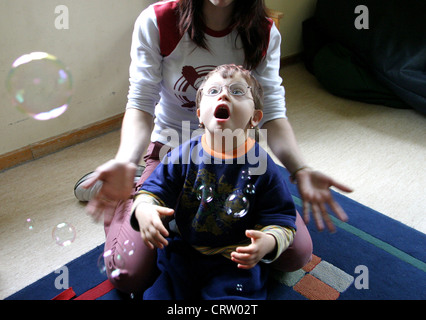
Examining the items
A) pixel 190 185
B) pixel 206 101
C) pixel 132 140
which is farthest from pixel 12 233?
pixel 206 101

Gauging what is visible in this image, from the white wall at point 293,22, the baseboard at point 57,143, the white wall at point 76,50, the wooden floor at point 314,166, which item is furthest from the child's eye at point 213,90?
the white wall at point 293,22

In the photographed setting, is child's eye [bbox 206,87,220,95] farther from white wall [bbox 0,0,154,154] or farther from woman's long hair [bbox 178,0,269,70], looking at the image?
white wall [bbox 0,0,154,154]

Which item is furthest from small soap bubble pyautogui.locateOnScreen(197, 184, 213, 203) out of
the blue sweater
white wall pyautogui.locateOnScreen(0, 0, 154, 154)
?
white wall pyautogui.locateOnScreen(0, 0, 154, 154)

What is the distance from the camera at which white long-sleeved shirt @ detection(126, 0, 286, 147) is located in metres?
1.15

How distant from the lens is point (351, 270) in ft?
4.18

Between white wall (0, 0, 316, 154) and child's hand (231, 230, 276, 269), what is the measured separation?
1264mm

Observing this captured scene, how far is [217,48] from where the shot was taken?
1157 millimetres

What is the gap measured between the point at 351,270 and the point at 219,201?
1.88ft

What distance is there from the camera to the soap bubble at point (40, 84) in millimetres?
1039

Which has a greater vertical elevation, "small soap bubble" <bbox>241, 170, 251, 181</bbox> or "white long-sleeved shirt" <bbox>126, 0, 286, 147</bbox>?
"white long-sleeved shirt" <bbox>126, 0, 286, 147</bbox>

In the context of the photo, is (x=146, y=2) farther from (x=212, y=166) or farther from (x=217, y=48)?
(x=212, y=166)

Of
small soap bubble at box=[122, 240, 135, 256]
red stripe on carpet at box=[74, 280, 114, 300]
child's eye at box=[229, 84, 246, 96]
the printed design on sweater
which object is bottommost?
red stripe on carpet at box=[74, 280, 114, 300]

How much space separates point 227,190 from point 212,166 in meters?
0.06
